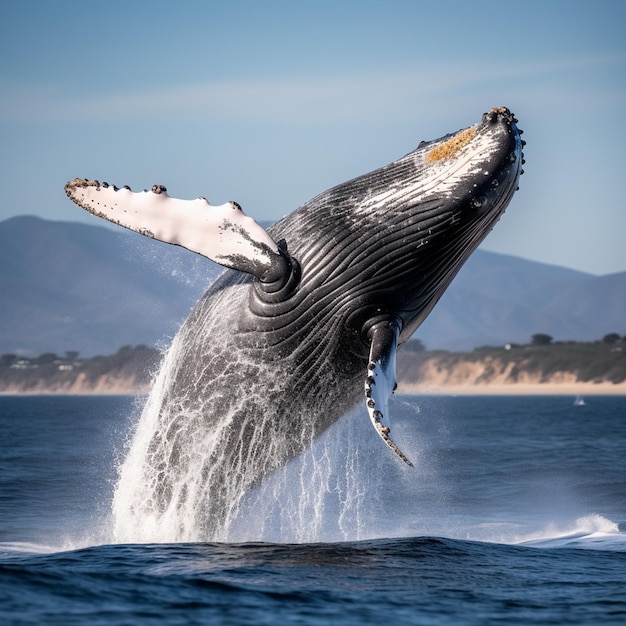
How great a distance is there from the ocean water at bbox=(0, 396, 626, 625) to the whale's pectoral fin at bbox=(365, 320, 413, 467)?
4.07 feet

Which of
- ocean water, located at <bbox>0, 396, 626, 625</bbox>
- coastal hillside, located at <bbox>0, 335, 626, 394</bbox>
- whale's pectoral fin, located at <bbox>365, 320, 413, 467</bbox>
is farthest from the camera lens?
coastal hillside, located at <bbox>0, 335, 626, 394</bbox>

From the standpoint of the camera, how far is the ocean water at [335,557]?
8.86 meters

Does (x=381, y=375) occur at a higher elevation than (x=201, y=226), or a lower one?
lower

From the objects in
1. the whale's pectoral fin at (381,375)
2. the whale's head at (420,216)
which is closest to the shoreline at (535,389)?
the whale's head at (420,216)

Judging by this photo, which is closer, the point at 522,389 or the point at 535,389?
the point at 522,389

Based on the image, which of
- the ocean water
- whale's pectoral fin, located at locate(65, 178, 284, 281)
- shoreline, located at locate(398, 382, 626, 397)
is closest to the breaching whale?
whale's pectoral fin, located at locate(65, 178, 284, 281)

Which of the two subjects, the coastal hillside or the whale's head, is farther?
the coastal hillside

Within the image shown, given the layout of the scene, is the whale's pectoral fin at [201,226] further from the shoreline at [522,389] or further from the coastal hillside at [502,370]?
the shoreline at [522,389]

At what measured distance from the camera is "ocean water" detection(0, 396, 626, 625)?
29.1 feet

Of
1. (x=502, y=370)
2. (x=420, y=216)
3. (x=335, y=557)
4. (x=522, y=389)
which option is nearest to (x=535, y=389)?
(x=522, y=389)

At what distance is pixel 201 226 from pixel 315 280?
108cm

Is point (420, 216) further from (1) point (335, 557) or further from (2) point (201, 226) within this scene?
(1) point (335, 557)

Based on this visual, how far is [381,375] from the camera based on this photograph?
10391 mm

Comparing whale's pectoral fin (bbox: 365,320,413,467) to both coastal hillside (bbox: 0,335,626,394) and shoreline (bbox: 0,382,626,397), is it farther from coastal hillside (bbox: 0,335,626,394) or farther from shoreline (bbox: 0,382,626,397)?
shoreline (bbox: 0,382,626,397)
